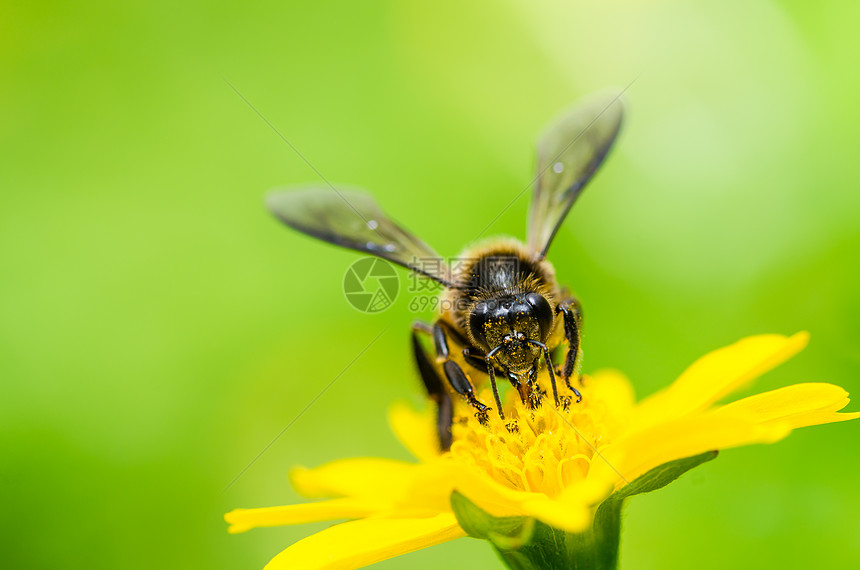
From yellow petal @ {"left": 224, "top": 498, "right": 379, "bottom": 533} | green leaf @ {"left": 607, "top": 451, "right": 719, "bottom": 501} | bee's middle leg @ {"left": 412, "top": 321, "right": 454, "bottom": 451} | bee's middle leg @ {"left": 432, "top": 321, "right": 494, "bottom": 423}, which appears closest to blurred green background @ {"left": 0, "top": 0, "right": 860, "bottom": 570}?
bee's middle leg @ {"left": 412, "top": 321, "right": 454, "bottom": 451}

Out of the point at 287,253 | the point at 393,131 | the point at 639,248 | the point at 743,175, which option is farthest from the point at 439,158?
the point at 743,175

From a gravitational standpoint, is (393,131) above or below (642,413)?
above

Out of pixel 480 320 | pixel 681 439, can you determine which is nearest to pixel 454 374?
pixel 480 320

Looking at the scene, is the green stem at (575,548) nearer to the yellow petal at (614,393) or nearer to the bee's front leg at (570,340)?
the bee's front leg at (570,340)

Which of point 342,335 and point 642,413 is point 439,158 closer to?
point 342,335

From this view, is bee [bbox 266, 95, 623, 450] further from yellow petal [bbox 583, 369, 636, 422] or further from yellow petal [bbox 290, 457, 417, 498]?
yellow petal [bbox 290, 457, 417, 498]

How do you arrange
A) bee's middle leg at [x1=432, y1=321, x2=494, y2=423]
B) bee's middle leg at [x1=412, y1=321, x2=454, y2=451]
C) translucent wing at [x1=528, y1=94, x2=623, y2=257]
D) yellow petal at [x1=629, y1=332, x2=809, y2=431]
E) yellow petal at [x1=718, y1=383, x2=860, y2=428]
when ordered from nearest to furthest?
1. yellow petal at [x1=718, y1=383, x2=860, y2=428]
2. yellow petal at [x1=629, y1=332, x2=809, y2=431]
3. bee's middle leg at [x1=432, y1=321, x2=494, y2=423]
4. bee's middle leg at [x1=412, y1=321, x2=454, y2=451]
5. translucent wing at [x1=528, y1=94, x2=623, y2=257]
